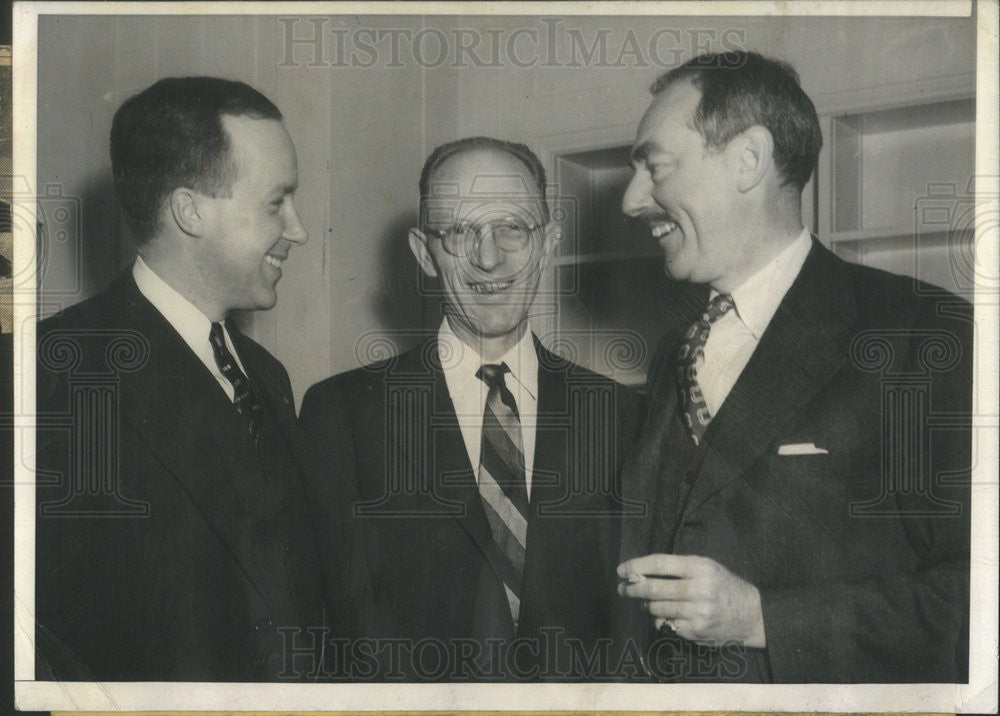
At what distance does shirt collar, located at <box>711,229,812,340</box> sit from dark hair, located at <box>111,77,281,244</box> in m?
1.10

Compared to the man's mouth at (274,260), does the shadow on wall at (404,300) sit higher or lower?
lower

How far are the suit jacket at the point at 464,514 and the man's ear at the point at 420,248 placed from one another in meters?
0.18

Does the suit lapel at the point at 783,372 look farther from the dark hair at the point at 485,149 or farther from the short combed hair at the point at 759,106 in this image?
the dark hair at the point at 485,149

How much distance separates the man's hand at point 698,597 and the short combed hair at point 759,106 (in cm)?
85

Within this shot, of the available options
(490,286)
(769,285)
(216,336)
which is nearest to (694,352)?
(769,285)

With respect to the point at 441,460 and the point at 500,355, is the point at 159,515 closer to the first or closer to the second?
the point at 441,460

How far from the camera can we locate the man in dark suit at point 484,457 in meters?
2.42

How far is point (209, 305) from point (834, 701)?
1608 mm

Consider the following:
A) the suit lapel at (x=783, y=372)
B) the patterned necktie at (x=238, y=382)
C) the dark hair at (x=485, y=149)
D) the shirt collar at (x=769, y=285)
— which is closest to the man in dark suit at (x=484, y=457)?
the dark hair at (x=485, y=149)

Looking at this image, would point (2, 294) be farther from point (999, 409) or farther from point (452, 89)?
point (999, 409)

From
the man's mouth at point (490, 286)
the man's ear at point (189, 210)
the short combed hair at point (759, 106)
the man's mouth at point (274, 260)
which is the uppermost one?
the short combed hair at point (759, 106)

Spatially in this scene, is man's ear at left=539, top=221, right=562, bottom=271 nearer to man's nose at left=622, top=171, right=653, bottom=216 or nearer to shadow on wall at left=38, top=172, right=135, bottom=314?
man's nose at left=622, top=171, right=653, bottom=216

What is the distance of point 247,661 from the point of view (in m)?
2.43

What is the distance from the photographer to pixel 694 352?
2.43m
